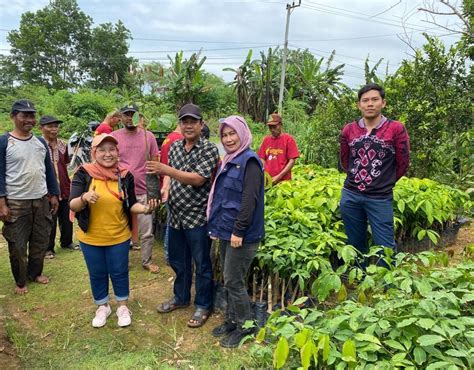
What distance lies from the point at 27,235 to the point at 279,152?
2.89m

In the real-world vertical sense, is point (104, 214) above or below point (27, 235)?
above

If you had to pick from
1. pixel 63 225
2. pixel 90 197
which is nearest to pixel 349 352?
pixel 90 197

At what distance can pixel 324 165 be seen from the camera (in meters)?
7.28

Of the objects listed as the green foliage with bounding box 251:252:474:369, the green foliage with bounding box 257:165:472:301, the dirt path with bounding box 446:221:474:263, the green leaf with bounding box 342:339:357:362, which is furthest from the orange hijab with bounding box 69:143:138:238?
the dirt path with bounding box 446:221:474:263

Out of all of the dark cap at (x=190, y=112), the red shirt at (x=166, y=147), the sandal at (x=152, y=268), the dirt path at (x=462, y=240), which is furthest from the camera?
the dirt path at (x=462, y=240)

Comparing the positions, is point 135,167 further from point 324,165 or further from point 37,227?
point 324,165

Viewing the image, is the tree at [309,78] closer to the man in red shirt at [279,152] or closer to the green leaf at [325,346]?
the man in red shirt at [279,152]

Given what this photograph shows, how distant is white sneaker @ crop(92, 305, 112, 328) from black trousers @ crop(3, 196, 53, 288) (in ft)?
3.58

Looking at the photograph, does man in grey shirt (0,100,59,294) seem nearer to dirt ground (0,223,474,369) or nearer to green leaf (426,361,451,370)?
dirt ground (0,223,474,369)

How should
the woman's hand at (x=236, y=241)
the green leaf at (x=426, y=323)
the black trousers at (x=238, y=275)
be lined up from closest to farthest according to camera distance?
the green leaf at (x=426, y=323) < the woman's hand at (x=236, y=241) < the black trousers at (x=238, y=275)

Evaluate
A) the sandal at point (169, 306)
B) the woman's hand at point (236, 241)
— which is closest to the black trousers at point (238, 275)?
the woman's hand at point (236, 241)

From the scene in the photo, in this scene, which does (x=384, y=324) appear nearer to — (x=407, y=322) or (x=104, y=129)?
(x=407, y=322)

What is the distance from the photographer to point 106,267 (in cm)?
308

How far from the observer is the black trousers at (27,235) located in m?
3.54
